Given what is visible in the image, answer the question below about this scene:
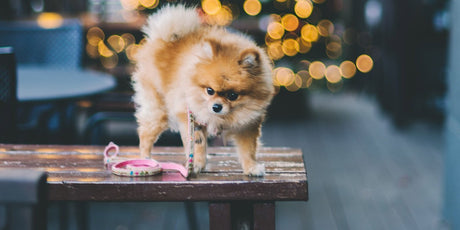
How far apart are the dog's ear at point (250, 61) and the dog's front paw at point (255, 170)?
24 centimetres

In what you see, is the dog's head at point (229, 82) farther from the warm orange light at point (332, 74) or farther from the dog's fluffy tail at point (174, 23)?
the warm orange light at point (332, 74)

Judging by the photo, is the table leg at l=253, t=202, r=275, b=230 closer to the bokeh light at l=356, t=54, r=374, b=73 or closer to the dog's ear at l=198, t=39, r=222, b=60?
the dog's ear at l=198, t=39, r=222, b=60

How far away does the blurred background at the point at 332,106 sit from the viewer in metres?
2.89

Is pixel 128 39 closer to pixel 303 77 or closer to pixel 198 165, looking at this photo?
pixel 303 77

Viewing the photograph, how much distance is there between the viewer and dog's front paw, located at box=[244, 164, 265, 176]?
50.7 inches

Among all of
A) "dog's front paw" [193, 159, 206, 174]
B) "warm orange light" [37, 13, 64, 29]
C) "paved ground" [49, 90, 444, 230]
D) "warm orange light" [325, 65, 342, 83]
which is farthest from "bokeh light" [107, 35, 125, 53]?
"dog's front paw" [193, 159, 206, 174]

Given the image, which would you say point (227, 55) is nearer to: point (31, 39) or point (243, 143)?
point (243, 143)

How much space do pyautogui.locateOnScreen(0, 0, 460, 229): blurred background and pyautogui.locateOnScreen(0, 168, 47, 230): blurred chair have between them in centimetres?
167

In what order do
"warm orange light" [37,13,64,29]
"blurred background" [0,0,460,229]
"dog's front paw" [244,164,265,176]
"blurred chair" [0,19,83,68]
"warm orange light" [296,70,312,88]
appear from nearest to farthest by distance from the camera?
"dog's front paw" [244,164,265,176] → "blurred background" [0,0,460,229] → "blurred chair" [0,19,83,68] → "warm orange light" [37,13,64,29] → "warm orange light" [296,70,312,88]

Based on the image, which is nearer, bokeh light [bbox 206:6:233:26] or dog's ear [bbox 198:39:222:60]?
dog's ear [bbox 198:39:222:60]

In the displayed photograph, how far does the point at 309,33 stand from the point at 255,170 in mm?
4457

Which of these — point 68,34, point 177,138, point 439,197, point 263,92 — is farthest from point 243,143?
point 68,34

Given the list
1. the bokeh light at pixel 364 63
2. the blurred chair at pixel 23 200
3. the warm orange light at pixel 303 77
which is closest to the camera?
the blurred chair at pixel 23 200

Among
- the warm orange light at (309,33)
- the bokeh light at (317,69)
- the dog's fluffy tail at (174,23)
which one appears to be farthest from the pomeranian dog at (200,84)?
the bokeh light at (317,69)
